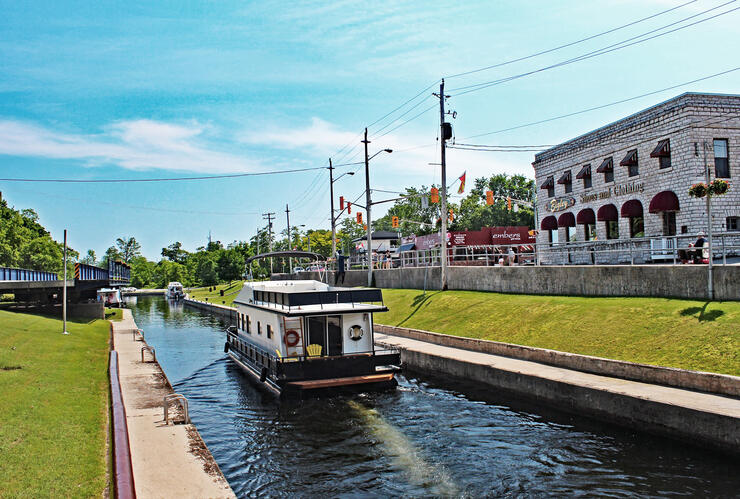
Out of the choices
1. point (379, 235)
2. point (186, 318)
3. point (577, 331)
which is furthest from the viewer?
point (379, 235)

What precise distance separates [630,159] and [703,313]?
17.3 metres

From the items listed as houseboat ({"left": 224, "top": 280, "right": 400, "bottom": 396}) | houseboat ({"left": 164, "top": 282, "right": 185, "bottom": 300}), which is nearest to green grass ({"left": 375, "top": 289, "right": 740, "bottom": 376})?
houseboat ({"left": 224, "top": 280, "right": 400, "bottom": 396})

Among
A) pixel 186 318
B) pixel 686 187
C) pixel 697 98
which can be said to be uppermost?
pixel 697 98

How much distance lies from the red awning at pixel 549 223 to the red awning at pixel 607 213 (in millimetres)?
6146

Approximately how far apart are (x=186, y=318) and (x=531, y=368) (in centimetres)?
4599

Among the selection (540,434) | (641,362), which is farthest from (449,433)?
(641,362)

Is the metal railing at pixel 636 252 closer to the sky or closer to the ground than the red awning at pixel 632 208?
closer to the ground

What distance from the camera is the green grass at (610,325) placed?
14.5 metres

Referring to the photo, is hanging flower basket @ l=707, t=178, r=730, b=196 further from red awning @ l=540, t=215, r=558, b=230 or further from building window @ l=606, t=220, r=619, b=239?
red awning @ l=540, t=215, r=558, b=230

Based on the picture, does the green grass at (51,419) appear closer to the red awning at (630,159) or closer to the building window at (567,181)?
the red awning at (630,159)

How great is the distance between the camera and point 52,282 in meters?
35.2

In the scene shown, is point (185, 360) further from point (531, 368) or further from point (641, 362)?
point (641, 362)

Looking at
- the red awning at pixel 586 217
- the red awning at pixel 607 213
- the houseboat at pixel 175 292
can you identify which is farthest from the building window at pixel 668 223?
the houseboat at pixel 175 292

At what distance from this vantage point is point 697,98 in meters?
27.1
